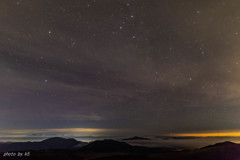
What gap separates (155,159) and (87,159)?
200 feet

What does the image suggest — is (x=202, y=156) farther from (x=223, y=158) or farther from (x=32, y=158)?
(x=32, y=158)

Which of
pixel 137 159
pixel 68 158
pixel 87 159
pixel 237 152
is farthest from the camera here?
pixel 87 159

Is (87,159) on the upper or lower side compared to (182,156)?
lower

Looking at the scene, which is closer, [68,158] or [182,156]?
[182,156]

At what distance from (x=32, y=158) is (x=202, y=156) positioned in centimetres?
9447

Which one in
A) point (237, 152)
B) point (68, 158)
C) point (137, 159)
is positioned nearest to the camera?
point (237, 152)

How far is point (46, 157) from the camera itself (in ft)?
403

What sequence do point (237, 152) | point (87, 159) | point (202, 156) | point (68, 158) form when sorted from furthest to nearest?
point (87, 159)
point (68, 158)
point (237, 152)
point (202, 156)

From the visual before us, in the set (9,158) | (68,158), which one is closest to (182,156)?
(68,158)

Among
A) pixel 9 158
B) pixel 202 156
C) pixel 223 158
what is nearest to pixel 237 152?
pixel 223 158

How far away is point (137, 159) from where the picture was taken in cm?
11706

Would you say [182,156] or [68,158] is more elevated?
[182,156]

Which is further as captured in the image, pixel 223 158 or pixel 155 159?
pixel 155 159

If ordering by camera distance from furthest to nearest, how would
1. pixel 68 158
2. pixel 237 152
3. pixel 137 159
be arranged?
pixel 68 158 < pixel 137 159 < pixel 237 152
